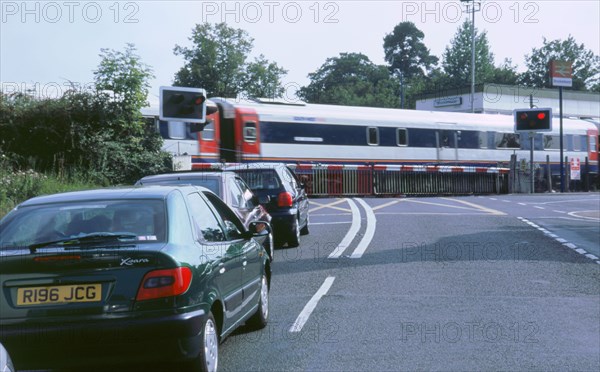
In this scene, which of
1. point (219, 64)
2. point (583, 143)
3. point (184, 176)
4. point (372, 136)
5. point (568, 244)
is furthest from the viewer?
point (219, 64)

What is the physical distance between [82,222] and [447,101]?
7382 centimetres

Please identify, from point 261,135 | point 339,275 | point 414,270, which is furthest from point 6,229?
point 261,135

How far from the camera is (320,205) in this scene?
2803 centimetres

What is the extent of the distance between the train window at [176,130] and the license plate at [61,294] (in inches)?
1004

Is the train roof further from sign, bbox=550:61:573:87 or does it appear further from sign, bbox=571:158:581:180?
sign, bbox=550:61:573:87

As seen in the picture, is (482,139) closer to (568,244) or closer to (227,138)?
(227,138)

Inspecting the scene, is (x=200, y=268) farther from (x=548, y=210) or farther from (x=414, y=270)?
(x=548, y=210)

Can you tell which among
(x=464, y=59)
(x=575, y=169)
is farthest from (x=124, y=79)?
(x=464, y=59)

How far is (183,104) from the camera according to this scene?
66.9 feet

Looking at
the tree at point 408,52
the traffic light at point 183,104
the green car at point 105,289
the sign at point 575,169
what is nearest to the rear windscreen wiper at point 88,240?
the green car at point 105,289

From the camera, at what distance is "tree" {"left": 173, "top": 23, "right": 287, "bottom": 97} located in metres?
72.7

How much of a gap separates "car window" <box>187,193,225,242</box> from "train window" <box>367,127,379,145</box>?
96.8 feet

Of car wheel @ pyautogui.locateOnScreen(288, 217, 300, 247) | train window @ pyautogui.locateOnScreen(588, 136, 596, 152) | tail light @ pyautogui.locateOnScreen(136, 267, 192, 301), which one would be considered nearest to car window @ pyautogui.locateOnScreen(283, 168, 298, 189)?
car wheel @ pyautogui.locateOnScreen(288, 217, 300, 247)

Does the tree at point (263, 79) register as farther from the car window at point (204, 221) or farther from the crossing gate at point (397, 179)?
the car window at point (204, 221)
